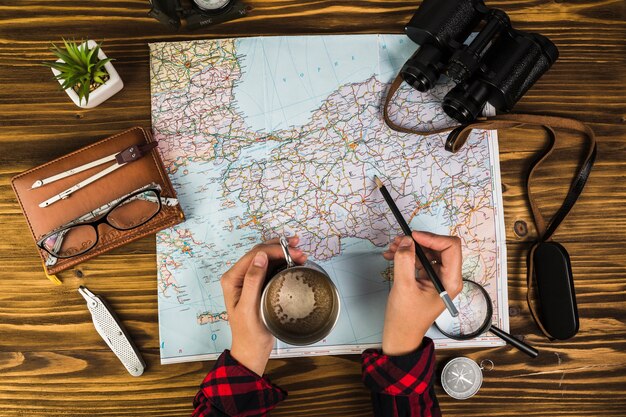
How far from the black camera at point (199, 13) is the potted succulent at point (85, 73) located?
0.15m

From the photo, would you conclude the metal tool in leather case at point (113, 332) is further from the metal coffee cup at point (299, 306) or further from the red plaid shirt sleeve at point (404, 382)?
the red plaid shirt sleeve at point (404, 382)

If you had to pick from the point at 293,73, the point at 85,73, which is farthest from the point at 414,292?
the point at 85,73

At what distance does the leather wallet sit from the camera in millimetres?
969

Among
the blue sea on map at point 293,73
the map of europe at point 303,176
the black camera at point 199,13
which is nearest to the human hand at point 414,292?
the map of europe at point 303,176

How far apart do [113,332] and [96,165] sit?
36 cm

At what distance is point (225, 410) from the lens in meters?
0.91

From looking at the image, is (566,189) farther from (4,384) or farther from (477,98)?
(4,384)

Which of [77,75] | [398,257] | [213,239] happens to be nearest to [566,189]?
[398,257]

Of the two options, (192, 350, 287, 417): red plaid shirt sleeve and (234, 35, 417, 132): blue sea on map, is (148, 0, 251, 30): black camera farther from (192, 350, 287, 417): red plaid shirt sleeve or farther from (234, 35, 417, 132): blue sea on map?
(192, 350, 287, 417): red plaid shirt sleeve

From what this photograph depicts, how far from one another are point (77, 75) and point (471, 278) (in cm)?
95

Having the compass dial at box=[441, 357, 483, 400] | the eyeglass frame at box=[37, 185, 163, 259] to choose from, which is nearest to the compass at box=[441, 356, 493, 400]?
the compass dial at box=[441, 357, 483, 400]

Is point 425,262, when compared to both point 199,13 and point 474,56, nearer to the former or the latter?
point 474,56

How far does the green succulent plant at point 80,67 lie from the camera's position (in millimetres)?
925

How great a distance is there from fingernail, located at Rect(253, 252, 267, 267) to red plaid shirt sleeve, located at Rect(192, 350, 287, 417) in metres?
0.22
